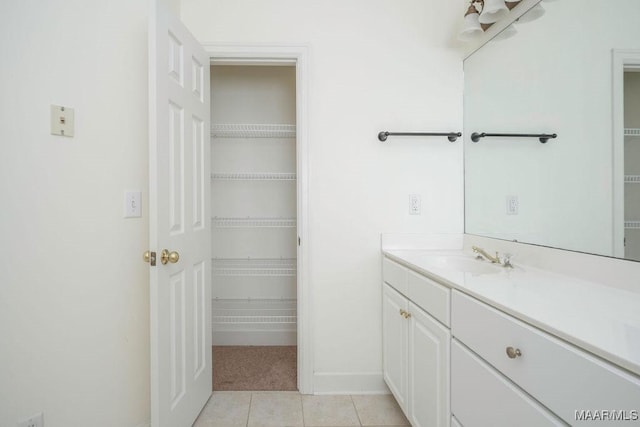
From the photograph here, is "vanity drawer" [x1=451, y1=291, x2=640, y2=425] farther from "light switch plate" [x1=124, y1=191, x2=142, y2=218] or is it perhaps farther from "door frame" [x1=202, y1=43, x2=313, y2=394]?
"light switch plate" [x1=124, y1=191, x2=142, y2=218]

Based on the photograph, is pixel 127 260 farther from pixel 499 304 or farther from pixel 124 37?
pixel 499 304

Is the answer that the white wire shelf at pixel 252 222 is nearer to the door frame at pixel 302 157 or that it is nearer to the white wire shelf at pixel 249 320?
the door frame at pixel 302 157

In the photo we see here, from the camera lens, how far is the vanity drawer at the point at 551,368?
54cm

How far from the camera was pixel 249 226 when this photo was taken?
8.23ft

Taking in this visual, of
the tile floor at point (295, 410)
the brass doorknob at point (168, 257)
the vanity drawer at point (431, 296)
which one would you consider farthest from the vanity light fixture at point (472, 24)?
the tile floor at point (295, 410)

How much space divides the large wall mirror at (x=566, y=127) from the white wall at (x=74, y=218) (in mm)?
1831

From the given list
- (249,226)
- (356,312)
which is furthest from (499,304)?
(249,226)

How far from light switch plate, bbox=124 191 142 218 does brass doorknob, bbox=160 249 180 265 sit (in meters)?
0.30

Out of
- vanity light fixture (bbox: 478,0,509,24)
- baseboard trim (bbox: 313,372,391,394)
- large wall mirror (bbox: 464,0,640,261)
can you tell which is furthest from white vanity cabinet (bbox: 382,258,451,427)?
vanity light fixture (bbox: 478,0,509,24)

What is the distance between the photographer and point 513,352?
0.75m

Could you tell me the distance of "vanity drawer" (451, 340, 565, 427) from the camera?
0.71 metres

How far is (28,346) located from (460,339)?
5.19ft

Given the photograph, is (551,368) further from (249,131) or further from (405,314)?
(249,131)

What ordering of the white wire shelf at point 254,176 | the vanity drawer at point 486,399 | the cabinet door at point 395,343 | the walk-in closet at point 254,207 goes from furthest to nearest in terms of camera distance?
1. the walk-in closet at point 254,207
2. the white wire shelf at point 254,176
3. the cabinet door at point 395,343
4. the vanity drawer at point 486,399
